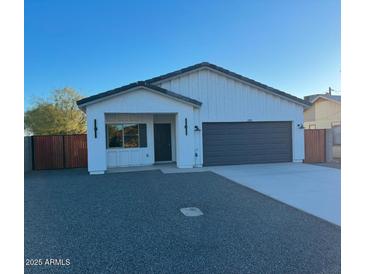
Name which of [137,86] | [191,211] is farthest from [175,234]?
[137,86]

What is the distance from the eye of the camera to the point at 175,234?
4.14m

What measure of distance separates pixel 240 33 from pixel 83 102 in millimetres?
7486

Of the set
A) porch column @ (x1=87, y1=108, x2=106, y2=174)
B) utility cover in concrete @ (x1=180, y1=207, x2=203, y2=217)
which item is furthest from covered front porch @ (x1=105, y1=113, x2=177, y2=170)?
utility cover in concrete @ (x1=180, y1=207, x2=203, y2=217)

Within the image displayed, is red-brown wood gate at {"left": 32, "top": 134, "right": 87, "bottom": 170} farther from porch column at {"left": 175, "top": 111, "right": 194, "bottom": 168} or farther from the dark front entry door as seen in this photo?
porch column at {"left": 175, "top": 111, "right": 194, "bottom": 168}

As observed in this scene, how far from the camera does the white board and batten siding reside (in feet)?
40.5

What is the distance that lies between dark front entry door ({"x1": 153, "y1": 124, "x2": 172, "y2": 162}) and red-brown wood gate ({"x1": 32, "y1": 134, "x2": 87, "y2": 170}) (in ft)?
13.5

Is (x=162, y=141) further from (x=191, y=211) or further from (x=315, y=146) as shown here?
(x=315, y=146)

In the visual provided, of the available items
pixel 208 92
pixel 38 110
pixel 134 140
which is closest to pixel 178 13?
pixel 208 92

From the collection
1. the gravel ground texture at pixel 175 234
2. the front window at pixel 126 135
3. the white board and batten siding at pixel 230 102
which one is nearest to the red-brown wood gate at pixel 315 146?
the white board and batten siding at pixel 230 102

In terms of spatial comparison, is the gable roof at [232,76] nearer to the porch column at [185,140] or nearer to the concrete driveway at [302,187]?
the porch column at [185,140]

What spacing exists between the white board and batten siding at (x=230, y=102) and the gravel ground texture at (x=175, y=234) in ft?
19.6

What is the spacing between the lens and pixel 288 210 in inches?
212

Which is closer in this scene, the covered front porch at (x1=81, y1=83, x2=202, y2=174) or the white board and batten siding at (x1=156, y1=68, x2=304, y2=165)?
the covered front porch at (x1=81, y1=83, x2=202, y2=174)

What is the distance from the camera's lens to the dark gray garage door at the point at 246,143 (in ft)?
41.0
